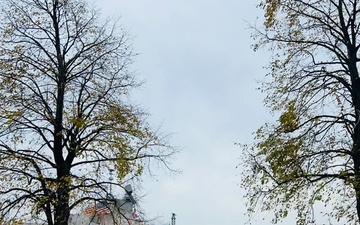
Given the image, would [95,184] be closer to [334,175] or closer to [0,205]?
[0,205]

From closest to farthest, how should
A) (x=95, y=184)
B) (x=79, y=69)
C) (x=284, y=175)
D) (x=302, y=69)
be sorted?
1. (x=284, y=175)
2. (x=302, y=69)
3. (x=95, y=184)
4. (x=79, y=69)

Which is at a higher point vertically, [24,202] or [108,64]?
[108,64]

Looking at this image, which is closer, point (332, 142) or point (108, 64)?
point (332, 142)

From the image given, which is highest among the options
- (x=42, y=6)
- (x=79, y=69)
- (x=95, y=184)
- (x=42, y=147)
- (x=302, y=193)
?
(x=42, y=6)

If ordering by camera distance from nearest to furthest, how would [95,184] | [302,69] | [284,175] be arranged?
[284,175] → [302,69] → [95,184]

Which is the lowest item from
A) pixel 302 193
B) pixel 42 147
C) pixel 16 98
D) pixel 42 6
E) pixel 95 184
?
pixel 302 193

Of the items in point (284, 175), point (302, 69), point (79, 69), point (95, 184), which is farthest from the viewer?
point (79, 69)

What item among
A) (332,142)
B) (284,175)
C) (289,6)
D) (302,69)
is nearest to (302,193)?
(284,175)

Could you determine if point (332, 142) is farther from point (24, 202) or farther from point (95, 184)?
point (24, 202)

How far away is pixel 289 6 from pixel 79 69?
19.5 feet

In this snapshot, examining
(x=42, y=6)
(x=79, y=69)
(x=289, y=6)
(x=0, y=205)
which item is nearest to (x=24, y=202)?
(x=0, y=205)

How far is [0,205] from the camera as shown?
14312mm

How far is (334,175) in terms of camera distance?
12867mm

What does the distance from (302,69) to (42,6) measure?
7.36 m
